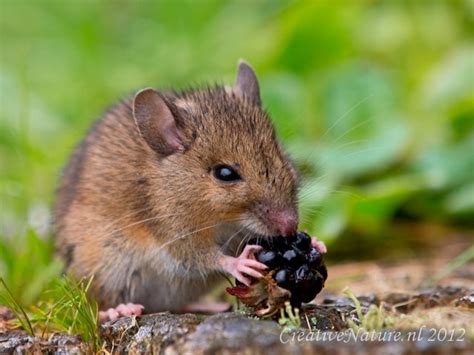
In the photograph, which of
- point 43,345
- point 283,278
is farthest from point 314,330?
point 43,345

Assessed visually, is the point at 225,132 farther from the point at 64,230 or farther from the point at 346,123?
the point at 346,123

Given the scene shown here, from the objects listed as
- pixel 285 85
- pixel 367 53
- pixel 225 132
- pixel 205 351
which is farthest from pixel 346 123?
pixel 205 351

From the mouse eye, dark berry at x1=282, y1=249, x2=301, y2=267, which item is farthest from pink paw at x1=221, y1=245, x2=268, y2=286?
the mouse eye

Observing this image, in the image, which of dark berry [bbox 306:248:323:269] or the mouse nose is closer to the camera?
dark berry [bbox 306:248:323:269]

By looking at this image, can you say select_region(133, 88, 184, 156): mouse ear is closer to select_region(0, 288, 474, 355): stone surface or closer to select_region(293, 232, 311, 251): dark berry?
select_region(293, 232, 311, 251): dark berry

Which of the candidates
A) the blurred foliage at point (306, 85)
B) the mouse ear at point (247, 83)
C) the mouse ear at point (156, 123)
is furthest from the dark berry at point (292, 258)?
the mouse ear at point (247, 83)

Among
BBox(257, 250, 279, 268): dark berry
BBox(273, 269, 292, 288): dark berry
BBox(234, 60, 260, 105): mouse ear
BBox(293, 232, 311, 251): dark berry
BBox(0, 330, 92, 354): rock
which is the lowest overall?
BBox(0, 330, 92, 354): rock

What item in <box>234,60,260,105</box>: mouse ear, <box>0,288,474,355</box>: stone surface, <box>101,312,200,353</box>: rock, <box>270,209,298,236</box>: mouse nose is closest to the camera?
<box>0,288,474,355</box>: stone surface
